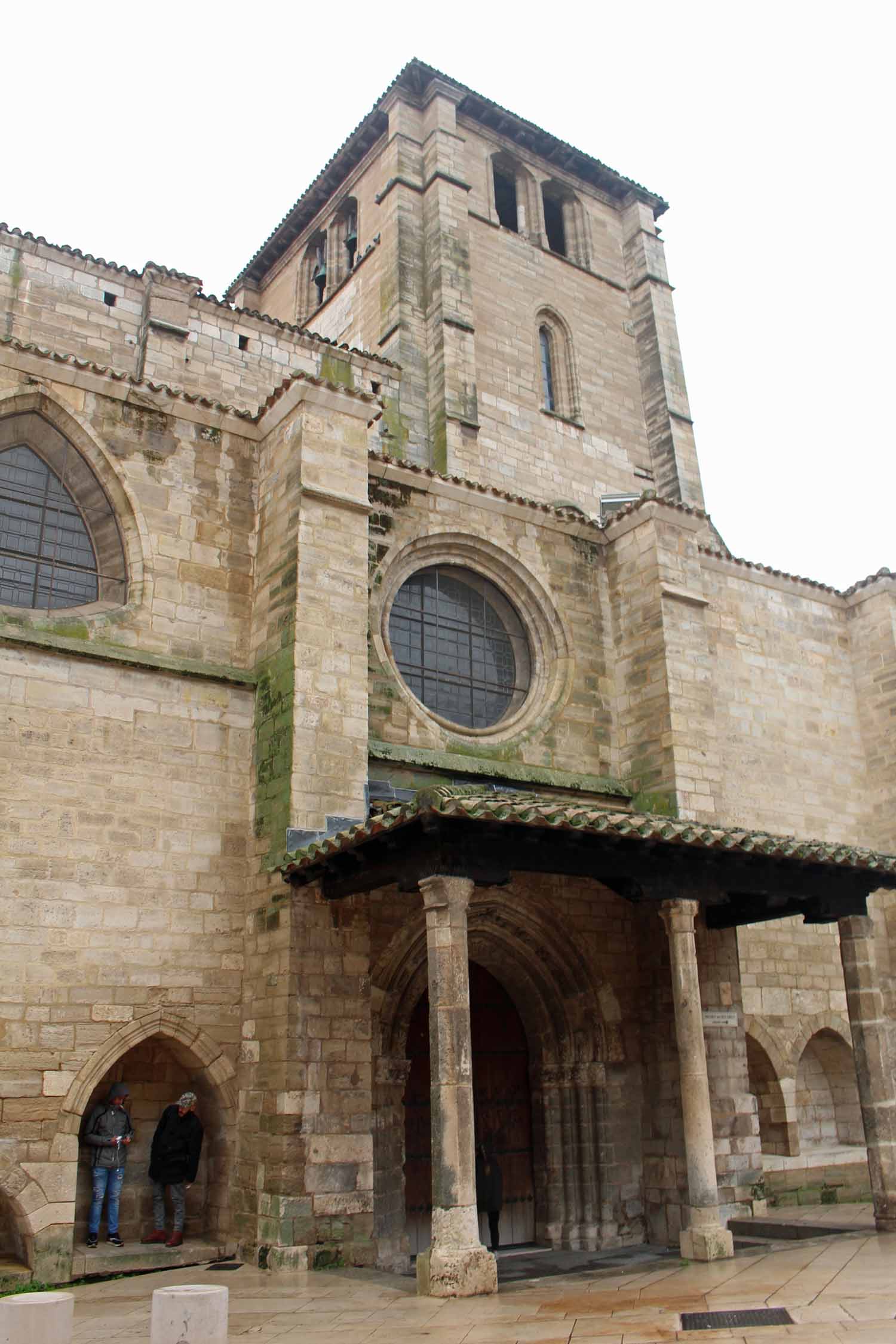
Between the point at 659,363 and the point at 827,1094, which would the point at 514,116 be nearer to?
the point at 659,363

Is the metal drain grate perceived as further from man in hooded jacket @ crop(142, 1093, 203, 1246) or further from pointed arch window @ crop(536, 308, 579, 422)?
pointed arch window @ crop(536, 308, 579, 422)

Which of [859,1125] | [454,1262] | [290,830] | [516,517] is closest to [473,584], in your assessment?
[516,517]

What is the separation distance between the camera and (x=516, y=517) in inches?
522

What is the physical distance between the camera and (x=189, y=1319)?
210 inches

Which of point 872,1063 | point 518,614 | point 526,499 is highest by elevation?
point 526,499

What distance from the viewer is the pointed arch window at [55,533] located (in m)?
10.3

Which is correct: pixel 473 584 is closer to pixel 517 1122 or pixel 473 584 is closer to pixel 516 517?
pixel 516 517

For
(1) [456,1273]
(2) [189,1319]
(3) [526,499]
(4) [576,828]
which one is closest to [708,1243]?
(1) [456,1273]

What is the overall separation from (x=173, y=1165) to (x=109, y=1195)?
20.9 inches

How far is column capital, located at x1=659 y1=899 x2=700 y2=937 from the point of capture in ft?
32.2

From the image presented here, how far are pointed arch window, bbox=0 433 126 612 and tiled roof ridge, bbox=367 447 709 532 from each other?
2956 mm

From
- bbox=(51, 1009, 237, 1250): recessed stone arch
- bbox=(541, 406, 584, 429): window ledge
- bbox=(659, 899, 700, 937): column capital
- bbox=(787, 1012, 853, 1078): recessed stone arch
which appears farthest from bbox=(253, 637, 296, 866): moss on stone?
bbox=(541, 406, 584, 429): window ledge

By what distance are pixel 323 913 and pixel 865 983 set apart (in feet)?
17.4

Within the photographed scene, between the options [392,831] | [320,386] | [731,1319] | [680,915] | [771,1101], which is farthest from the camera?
[771,1101]
